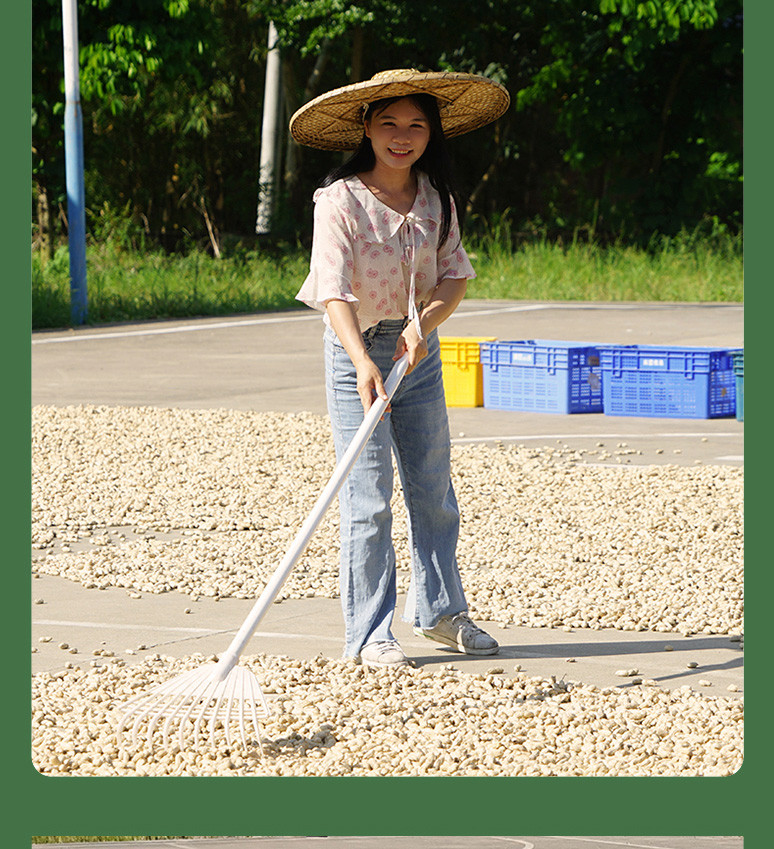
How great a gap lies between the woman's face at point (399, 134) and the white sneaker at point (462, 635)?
1.44 metres

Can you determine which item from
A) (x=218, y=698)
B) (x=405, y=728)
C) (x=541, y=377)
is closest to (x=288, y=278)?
(x=541, y=377)

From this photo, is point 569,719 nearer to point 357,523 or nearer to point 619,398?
point 357,523

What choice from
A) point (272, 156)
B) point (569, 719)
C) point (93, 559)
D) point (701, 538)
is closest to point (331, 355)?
point (569, 719)

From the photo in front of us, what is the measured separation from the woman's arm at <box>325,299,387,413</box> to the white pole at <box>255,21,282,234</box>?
83.8 ft

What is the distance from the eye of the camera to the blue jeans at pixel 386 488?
4312 mm

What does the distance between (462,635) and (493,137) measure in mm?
29636

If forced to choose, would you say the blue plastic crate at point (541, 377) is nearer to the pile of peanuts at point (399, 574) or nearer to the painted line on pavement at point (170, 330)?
the pile of peanuts at point (399, 574)

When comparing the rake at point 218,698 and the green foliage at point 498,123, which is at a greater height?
the green foliage at point 498,123

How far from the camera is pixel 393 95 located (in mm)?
4188

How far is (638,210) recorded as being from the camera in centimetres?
3003

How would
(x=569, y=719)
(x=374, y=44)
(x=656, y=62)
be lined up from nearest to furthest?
(x=569, y=719), (x=656, y=62), (x=374, y=44)

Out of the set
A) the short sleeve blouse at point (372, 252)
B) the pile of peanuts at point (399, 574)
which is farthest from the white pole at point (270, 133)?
the short sleeve blouse at point (372, 252)

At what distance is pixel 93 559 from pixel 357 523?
6.48ft

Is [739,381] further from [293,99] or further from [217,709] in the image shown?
[293,99]
